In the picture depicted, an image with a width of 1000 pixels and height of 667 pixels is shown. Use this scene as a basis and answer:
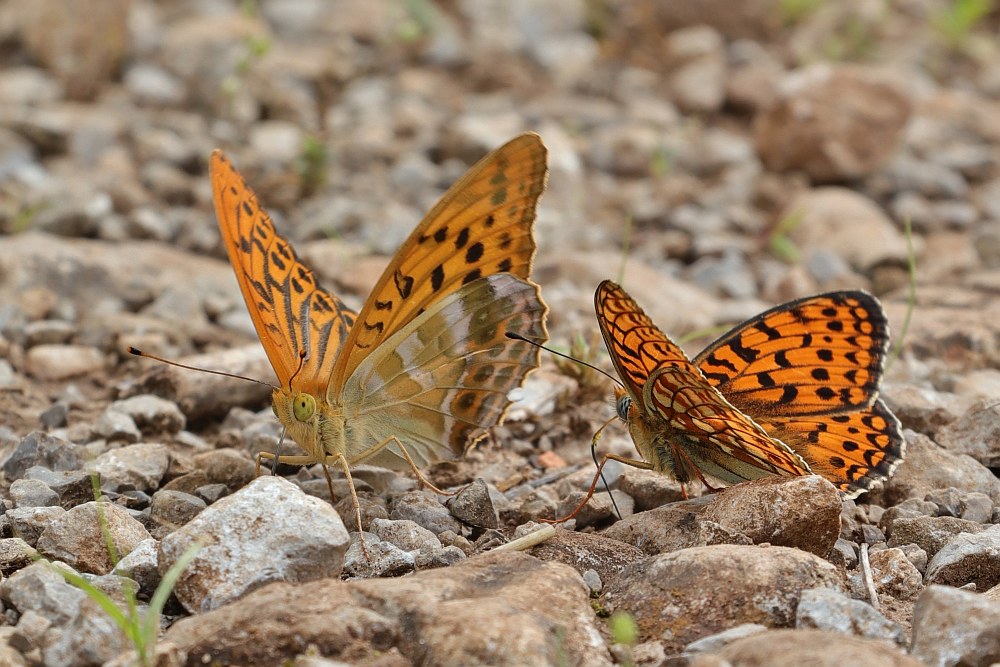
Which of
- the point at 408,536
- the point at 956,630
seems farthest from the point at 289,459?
the point at 956,630

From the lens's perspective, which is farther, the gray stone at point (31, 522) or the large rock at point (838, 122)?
the large rock at point (838, 122)

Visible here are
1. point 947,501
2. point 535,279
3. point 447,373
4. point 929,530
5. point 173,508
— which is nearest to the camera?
point 929,530

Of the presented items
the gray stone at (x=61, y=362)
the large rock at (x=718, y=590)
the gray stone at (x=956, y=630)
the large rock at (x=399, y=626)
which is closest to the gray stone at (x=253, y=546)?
the large rock at (x=399, y=626)

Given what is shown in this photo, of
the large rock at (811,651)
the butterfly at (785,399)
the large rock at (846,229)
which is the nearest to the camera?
the large rock at (811,651)

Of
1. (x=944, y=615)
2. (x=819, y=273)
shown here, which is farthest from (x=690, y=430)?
(x=819, y=273)

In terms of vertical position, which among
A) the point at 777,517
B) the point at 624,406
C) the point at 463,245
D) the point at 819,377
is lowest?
the point at 777,517

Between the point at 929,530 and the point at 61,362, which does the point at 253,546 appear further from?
the point at 61,362

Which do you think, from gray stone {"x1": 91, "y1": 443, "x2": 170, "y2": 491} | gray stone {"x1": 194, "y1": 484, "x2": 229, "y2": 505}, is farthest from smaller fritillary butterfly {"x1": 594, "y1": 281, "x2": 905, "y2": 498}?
gray stone {"x1": 91, "y1": 443, "x2": 170, "y2": 491}

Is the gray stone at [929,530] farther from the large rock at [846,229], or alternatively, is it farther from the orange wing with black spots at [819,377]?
the large rock at [846,229]
